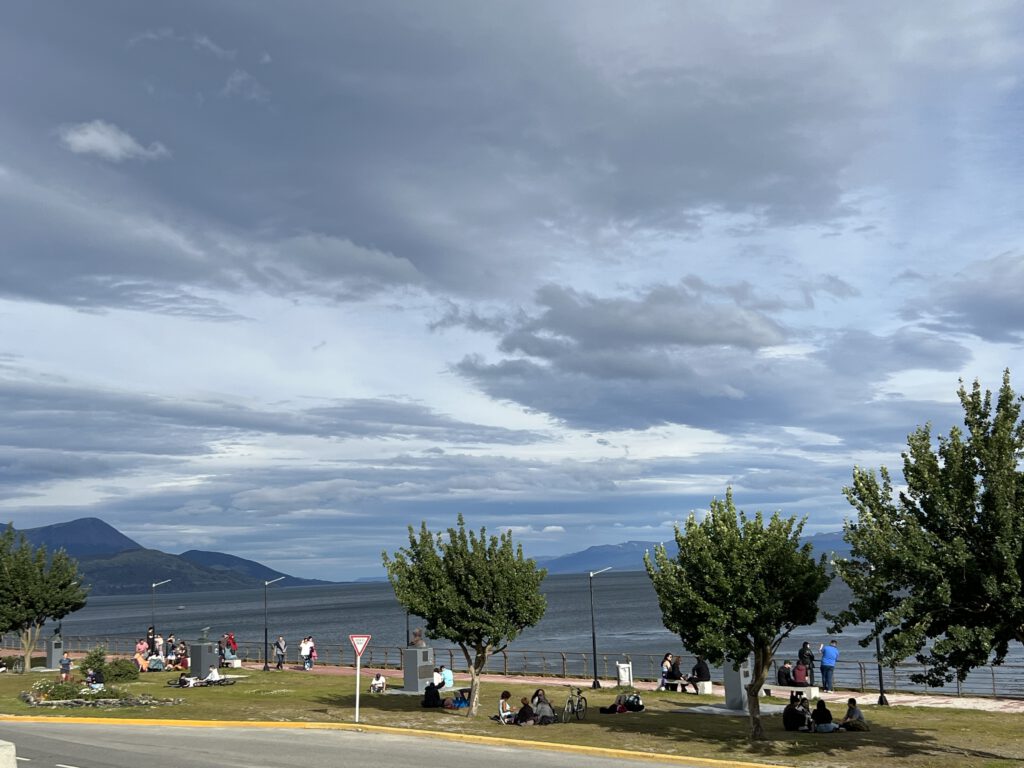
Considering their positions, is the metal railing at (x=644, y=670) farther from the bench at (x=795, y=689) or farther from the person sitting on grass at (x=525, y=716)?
the person sitting on grass at (x=525, y=716)

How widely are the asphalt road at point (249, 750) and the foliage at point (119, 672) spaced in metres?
12.8

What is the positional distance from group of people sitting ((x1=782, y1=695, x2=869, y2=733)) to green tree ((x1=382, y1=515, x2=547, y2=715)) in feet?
26.8

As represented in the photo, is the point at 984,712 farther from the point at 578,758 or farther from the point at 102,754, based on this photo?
the point at 102,754

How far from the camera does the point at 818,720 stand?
2669 centimetres

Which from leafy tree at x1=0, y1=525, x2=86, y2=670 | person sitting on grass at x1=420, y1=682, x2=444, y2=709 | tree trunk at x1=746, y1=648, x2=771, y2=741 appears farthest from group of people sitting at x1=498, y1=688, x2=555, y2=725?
leafy tree at x1=0, y1=525, x2=86, y2=670

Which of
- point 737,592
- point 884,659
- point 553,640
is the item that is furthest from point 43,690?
point 553,640

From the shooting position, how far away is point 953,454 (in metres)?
21.6

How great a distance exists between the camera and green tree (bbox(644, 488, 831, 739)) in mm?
24953

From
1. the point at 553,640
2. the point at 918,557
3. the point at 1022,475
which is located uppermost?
the point at 1022,475

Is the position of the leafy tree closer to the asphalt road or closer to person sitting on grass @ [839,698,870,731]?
the asphalt road

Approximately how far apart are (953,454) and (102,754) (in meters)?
20.8

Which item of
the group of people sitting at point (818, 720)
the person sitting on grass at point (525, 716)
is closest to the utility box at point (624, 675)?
the person sitting on grass at point (525, 716)

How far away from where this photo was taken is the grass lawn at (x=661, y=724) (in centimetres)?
2297

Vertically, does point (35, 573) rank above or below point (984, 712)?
above
